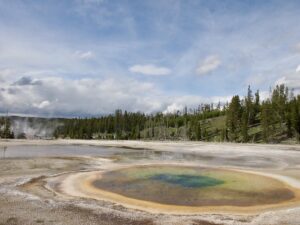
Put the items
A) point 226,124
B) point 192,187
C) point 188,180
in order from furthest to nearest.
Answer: point 226,124 < point 188,180 < point 192,187

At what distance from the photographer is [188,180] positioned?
2586 centimetres

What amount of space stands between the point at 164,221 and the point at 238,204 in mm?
5212

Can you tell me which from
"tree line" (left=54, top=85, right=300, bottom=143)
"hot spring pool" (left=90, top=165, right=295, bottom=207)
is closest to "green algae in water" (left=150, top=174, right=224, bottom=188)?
"hot spring pool" (left=90, top=165, right=295, bottom=207)

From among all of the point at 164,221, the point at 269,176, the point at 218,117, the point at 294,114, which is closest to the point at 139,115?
the point at 218,117

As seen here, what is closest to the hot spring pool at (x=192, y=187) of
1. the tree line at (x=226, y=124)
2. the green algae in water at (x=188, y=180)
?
the green algae in water at (x=188, y=180)

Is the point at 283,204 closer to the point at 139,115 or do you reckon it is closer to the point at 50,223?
the point at 50,223

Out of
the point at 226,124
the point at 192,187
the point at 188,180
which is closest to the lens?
the point at 192,187

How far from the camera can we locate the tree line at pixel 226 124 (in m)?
100

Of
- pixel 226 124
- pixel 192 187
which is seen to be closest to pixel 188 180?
pixel 192 187

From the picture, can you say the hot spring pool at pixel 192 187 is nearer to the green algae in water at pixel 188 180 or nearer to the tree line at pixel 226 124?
the green algae in water at pixel 188 180

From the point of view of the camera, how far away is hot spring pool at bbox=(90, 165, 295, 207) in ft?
62.5

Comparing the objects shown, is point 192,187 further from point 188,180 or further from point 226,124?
point 226,124

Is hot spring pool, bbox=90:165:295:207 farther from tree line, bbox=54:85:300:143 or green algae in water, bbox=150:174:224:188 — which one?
tree line, bbox=54:85:300:143

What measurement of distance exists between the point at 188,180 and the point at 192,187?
283 centimetres
